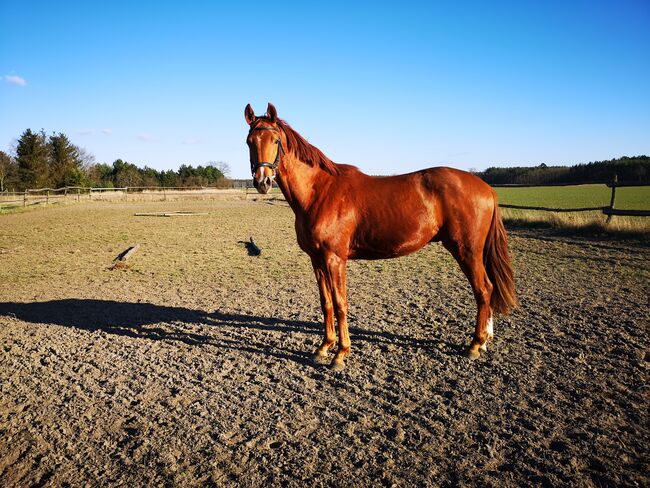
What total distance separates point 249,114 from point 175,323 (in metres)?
3.21

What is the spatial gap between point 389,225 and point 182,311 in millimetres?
3683

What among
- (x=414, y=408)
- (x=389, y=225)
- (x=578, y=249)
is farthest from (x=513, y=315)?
(x=578, y=249)

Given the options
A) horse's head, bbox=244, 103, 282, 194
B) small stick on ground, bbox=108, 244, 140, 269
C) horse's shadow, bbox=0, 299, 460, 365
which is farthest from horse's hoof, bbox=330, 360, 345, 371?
small stick on ground, bbox=108, 244, 140, 269

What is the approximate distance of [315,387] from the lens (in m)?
3.57

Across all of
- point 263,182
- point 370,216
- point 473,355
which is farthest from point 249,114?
point 473,355

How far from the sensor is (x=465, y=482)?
7.70 ft

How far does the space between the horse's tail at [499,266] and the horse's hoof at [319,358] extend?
2093 mm

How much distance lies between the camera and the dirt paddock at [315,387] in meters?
2.52

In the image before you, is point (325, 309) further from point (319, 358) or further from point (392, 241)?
point (392, 241)

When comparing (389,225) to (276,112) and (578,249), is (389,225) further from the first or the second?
(578,249)

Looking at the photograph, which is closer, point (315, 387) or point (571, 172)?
point (315, 387)

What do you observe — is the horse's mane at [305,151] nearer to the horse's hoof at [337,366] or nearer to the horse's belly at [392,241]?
the horse's belly at [392,241]

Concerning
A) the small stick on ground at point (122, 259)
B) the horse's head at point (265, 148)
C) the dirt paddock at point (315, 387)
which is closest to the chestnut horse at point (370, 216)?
the horse's head at point (265, 148)

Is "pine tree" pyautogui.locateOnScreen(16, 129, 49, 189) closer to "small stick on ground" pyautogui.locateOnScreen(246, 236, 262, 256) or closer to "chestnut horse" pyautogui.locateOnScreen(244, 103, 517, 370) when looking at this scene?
"small stick on ground" pyautogui.locateOnScreen(246, 236, 262, 256)
